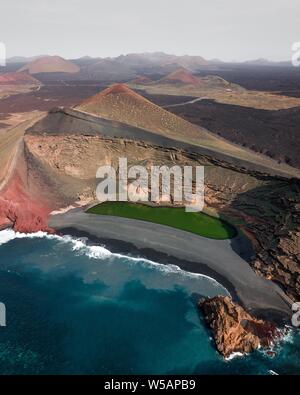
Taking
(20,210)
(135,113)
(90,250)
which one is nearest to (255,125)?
(135,113)

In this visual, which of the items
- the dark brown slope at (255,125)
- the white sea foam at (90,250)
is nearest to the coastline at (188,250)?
the white sea foam at (90,250)

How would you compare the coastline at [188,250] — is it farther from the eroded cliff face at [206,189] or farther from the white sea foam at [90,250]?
the eroded cliff face at [206,189]

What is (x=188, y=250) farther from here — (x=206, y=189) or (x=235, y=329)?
(x=235, y=329)

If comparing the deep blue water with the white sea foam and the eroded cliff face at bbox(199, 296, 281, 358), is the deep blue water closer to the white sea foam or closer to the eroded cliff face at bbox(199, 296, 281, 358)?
the white sea foam

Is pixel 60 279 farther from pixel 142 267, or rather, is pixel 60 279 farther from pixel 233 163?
pixel 233 163

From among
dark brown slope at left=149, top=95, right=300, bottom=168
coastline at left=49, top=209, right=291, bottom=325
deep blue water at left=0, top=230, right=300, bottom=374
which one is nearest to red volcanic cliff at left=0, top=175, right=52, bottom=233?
coastline at left=49, top=209, right=291, bottom=325

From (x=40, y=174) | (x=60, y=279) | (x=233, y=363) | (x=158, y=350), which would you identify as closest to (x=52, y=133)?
(x=40, y=174)
